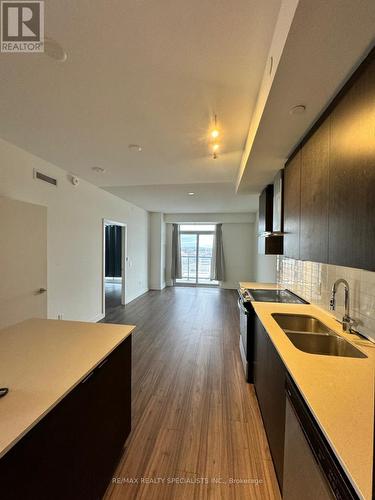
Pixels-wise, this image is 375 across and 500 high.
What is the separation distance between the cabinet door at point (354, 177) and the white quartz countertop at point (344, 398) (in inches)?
21.8

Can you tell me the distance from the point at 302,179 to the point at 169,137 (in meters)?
1.35

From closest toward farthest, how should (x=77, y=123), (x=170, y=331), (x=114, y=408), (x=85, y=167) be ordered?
1. (x=114, y=408)
2. (x=77, y=123)
3. (x=85, y=167)
4. (x=170, y=331)

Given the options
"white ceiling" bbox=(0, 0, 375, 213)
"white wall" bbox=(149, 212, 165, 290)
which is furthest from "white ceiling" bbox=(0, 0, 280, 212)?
"white wall" bbox=(149, 212, 165, 290)

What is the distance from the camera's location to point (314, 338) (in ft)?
5.51

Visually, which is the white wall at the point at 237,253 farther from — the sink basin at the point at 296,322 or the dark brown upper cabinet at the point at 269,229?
the sink basin at the point at 296,322

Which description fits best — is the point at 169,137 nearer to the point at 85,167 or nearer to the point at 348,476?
the point at 85,167

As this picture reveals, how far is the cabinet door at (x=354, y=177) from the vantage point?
2.97 feet

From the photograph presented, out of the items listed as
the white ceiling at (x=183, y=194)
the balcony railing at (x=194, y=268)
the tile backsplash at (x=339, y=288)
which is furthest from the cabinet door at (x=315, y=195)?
the balcony railing at (x=194, y=268)

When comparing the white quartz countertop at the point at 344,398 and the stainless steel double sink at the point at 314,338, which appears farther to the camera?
the stainless steel double sink at the point at 314,338

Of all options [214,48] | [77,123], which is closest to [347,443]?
[214,48]

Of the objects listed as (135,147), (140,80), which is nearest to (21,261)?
(135,147)

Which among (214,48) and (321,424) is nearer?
(321,424)

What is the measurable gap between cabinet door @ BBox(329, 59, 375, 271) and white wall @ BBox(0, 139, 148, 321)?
10.2ft

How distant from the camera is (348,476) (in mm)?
637
